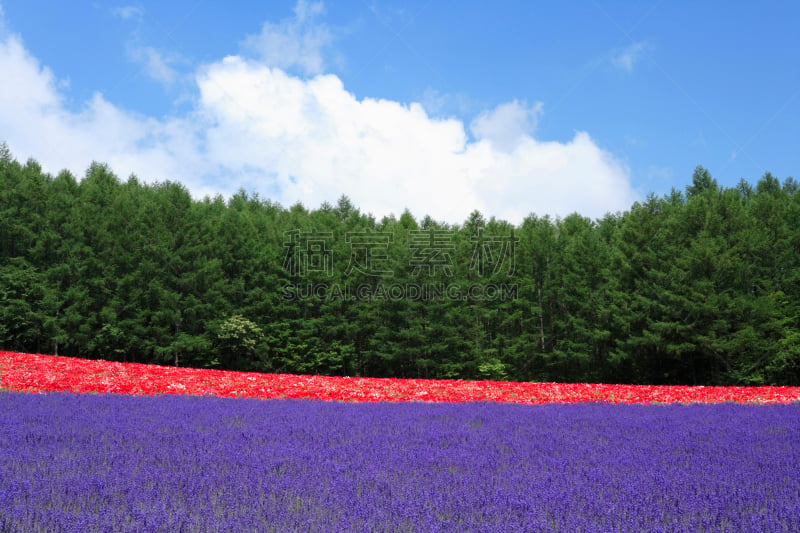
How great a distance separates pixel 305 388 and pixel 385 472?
1172 centimetres

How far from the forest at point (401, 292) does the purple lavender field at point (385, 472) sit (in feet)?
74.5

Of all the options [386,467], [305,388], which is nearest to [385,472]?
[386,467]

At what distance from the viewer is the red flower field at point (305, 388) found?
53.2ft

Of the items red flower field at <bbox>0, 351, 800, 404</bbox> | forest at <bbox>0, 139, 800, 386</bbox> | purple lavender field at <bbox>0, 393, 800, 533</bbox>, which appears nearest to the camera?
purple lavender field at <bbox>0, 393, 800, 533</bbox>

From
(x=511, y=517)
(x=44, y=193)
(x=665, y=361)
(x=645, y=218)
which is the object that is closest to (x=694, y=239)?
(x=645, y=218)

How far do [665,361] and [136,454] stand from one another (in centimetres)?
3422

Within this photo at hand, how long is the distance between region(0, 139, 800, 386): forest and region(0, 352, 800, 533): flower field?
19.8 m

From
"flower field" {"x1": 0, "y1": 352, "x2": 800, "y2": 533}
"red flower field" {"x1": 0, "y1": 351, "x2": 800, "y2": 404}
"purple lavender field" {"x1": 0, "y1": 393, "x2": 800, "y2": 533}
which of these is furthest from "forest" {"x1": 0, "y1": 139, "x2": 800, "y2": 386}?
"purple lavender field" {"x1": 0, "y1": 393, "x2": 800, "y2": 533}

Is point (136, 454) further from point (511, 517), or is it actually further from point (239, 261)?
point (239, 261)

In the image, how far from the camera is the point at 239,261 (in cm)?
3809

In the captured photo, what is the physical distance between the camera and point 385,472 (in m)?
6.37

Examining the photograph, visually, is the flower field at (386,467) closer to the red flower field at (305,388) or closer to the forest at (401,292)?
the red flower field at (305,388)

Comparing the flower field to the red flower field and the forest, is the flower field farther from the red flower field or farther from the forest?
the forest

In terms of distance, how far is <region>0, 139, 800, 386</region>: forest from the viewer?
31.1m
